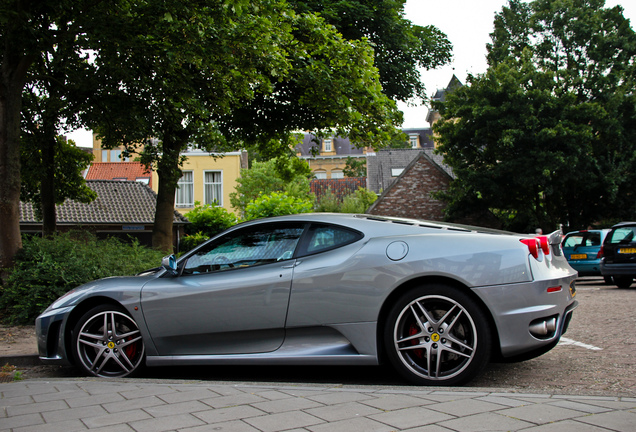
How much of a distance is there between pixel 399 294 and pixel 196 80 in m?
9.23

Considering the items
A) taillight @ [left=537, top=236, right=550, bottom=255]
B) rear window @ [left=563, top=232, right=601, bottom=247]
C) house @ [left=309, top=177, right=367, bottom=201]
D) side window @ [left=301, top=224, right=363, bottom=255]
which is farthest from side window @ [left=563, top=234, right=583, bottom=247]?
house @ [left=309, top=177, right=367, bottom=201]

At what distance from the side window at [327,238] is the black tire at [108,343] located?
1.68 meters

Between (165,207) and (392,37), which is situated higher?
(392,37)

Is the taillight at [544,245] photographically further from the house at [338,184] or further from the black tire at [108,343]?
the house at [338,184]

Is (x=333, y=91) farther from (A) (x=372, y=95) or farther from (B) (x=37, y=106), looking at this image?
(B) (x=37, y=106)

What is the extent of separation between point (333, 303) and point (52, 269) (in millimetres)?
5909

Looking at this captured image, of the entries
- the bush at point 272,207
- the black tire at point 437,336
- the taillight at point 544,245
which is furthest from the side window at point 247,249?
the bush at point 272,207

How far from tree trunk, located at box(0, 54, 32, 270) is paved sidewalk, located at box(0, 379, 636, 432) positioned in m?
6.21

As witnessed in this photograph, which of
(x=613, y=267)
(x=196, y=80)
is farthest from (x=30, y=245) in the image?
(x=613, y=267)

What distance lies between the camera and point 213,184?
142 ft

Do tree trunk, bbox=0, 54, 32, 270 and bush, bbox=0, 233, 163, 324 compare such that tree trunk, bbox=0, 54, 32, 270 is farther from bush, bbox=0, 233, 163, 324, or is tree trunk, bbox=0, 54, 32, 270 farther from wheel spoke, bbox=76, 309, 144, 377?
wheel spoke, bbox=76, 309, 144, 377

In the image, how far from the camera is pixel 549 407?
3.18 metres

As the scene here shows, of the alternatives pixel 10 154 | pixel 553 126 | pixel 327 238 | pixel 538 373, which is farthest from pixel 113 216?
pixel 538 373

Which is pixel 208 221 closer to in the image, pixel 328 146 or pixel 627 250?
pixel 627 250
